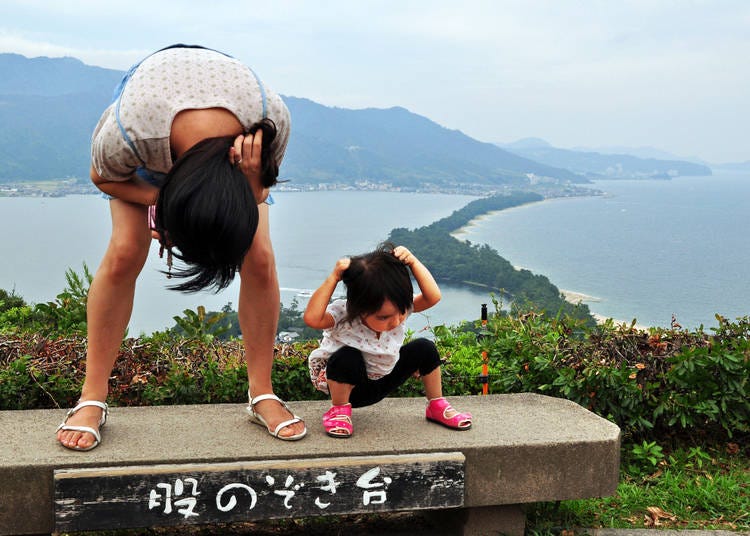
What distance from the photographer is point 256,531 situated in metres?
3.10

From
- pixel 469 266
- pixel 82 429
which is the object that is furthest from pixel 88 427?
pixel 469 266

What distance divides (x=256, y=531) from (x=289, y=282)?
22.0 m

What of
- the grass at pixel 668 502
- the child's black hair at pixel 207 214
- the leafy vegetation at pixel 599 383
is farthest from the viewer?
the leafy vegetation at pixel 599 383

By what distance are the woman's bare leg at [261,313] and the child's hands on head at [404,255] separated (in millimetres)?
468

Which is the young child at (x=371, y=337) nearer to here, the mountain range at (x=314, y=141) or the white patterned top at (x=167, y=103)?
the white patterned top at (x=167, y=103)

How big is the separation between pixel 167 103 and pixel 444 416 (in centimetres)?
155

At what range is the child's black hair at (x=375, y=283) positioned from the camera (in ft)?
8.95

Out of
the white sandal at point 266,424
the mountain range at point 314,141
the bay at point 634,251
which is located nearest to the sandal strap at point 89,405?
the white sandal at point 266,424

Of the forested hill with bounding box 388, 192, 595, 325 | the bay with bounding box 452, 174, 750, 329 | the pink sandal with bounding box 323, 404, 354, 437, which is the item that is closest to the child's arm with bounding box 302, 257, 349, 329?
the pink sandal with bounding box 323, 404, 354, 437

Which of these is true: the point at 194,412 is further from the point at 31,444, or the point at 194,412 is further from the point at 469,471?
the point at 469,471

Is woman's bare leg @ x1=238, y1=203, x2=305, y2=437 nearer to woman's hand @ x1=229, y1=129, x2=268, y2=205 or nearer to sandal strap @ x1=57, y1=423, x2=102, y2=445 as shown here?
woman's hand @ x1=229, y1=129, x2=268, y2=205

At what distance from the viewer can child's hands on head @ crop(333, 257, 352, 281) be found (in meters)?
2.73

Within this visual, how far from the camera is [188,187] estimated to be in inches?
87.1

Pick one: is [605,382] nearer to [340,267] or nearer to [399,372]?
[399,372]
